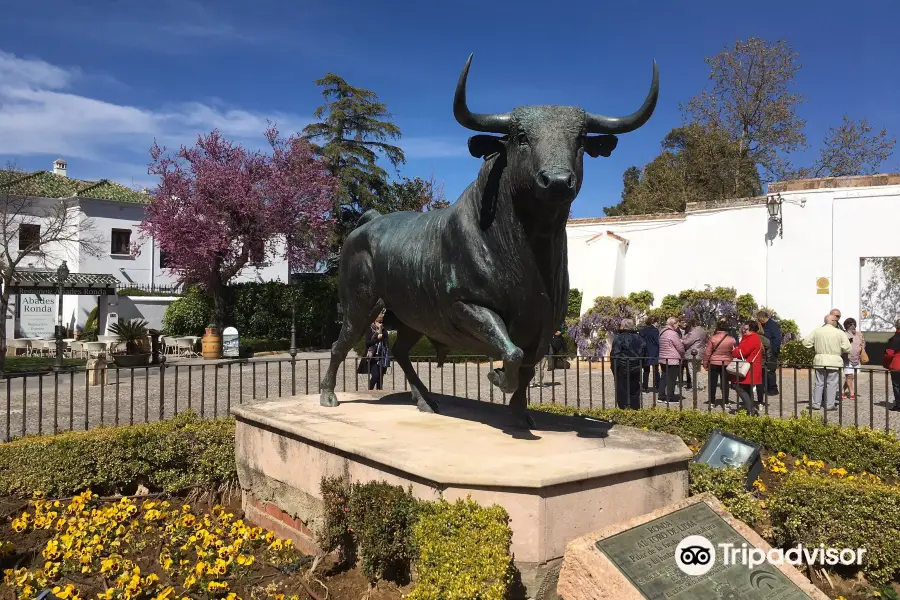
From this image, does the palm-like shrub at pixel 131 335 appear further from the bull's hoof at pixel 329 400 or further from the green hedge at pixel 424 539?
the green hedge at pixel 424 539

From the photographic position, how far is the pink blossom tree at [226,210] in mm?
20594

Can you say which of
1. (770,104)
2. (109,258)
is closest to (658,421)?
(770,104)

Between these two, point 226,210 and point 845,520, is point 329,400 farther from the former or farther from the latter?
point 226,210

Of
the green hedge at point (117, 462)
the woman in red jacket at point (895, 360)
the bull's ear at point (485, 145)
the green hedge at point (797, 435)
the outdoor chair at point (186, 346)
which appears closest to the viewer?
the bull's ear at point (485, 145)

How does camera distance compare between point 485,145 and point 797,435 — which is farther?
point 797,435

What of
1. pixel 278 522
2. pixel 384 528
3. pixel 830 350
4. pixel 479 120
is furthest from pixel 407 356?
pixel 830 350

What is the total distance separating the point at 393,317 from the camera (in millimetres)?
5012

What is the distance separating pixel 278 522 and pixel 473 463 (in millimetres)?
1918

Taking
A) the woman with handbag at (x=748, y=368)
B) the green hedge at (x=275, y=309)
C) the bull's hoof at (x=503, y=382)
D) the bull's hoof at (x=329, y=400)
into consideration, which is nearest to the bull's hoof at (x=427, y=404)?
the bull's hoof at (x=329, y=400)

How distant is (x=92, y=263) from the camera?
94.2 feet

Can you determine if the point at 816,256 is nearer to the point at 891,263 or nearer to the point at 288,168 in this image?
the point at 891,263

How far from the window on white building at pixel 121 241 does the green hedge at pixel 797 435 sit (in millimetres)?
28588

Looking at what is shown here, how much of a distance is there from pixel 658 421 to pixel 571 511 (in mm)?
3794

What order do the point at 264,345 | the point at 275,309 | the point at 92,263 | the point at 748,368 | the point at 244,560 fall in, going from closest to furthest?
the point at 244,560 → the point at 748,368 → the point at 264,345 → the point at 275,309 → the point at 92,263
